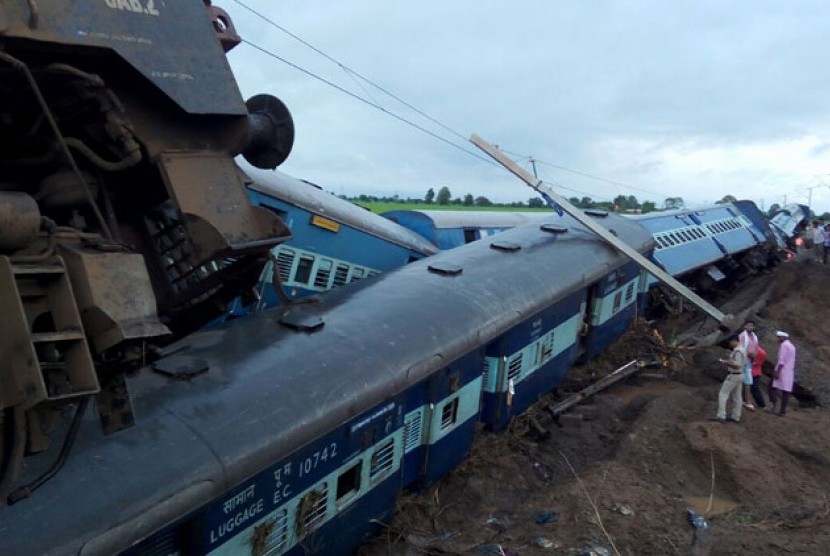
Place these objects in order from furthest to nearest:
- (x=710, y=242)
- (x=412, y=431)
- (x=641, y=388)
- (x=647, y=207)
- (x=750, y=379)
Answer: (x=647, y=207), (x=710, y=242), (x=641, y=388), (x=750, y=379), (x=412, y=431)

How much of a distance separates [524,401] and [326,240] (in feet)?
14.7

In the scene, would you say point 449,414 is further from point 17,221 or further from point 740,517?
point 17,221

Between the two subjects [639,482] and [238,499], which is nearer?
[238,499]

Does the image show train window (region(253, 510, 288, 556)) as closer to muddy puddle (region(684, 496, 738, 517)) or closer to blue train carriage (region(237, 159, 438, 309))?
muddy puddle (region(684, 496, 738, 517))

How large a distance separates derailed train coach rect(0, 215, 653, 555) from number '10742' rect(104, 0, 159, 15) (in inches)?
113

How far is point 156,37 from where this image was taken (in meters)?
5.57

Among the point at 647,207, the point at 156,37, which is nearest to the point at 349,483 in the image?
the point at 156,37

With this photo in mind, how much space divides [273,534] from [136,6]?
4201 mm

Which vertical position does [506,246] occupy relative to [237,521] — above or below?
above

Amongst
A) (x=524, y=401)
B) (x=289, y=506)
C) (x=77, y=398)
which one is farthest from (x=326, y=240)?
(x=77, y=398)

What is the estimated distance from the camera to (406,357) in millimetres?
7574

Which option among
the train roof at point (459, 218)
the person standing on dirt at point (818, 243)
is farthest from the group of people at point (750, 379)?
the person standing on dirt at point (818, 243)

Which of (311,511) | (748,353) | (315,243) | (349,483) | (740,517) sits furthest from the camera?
(315,243)

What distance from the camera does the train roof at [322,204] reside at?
11.8 m
